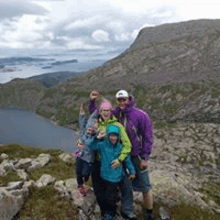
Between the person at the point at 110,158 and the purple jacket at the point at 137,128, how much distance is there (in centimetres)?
85

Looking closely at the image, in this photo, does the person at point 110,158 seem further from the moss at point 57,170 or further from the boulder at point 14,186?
the moss at point 57,170

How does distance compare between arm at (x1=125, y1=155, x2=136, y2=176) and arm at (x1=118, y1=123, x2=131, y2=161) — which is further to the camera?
arm at (x1=125, y1=155, x2=136, y2=176)

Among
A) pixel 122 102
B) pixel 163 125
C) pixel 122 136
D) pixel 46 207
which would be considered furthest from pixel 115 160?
pixel 163 125

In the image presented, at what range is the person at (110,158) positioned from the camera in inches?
350

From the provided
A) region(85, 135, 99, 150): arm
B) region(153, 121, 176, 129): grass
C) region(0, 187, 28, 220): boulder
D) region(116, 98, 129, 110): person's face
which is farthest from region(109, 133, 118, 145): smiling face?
region(153, 121, 176, 129): grass

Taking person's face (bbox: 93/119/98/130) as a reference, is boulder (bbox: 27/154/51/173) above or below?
below

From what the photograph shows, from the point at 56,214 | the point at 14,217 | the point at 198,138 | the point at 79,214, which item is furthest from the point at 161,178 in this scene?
the point at 198,138

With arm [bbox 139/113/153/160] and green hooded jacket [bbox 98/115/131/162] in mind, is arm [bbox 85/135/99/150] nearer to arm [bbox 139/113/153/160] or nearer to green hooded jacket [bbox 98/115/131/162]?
green hooded jacket [bbox 98/115/131/162]

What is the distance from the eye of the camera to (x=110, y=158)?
8992 mm

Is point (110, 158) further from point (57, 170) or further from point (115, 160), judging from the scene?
point (57, 170)

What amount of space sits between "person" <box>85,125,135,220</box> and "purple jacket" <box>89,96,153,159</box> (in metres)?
0.85

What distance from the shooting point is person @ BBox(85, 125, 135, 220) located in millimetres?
8883

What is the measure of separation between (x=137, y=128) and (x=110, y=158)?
1.86 m

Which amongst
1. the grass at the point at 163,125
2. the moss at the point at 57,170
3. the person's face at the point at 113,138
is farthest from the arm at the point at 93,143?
the grass at the point at 163,125
